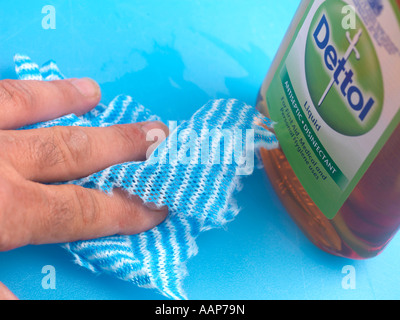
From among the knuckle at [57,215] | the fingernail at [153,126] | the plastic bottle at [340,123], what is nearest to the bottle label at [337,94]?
the plastic bottle at [340,123]

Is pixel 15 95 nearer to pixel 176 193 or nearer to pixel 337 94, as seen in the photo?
pixel 176 193

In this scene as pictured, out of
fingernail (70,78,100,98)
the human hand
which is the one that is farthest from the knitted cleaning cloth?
fingernail (70,78,100,98)

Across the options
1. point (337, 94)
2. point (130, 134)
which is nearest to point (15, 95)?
point (130, 134)

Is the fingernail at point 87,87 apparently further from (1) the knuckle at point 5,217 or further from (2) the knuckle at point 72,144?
(1) the knuckle at point 5,217

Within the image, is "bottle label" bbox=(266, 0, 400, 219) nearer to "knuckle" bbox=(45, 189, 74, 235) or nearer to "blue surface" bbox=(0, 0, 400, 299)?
"blue surface" bbox=(0, 0, 400, 299)

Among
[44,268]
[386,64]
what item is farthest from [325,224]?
[44,268]

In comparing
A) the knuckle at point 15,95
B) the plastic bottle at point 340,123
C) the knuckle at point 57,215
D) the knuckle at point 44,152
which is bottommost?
the knuckle at point 57,215
